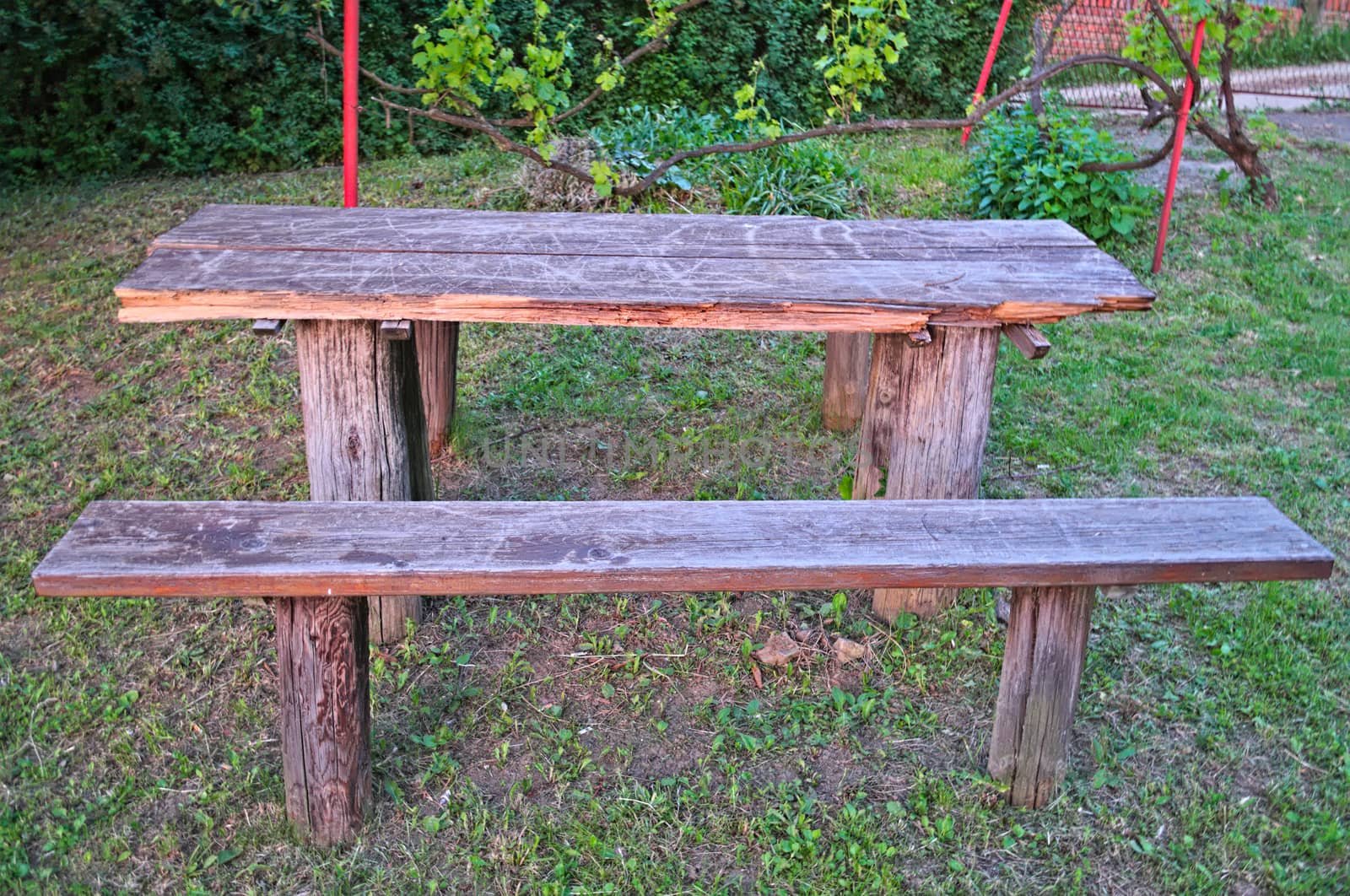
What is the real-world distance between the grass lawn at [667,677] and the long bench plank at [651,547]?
25.5 inches

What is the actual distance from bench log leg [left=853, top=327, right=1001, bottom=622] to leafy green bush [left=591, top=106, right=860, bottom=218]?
2.75 metres

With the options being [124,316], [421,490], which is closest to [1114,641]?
[421,490]

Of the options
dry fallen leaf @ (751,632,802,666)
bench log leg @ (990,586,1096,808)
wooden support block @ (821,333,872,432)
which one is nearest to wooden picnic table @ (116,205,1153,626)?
dry fallen leaf @ (751,632,802,666)

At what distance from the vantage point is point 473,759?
2721 mm

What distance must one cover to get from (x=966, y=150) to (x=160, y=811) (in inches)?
259

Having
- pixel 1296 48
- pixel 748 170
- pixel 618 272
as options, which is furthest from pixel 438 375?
pixel 1296 48

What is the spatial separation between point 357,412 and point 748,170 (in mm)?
3721

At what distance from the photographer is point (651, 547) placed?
228 cm

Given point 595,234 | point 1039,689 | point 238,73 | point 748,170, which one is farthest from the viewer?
point 238,73

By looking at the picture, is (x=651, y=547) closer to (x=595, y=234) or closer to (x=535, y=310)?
(x=535, y=310)

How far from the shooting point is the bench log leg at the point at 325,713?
2324 mm

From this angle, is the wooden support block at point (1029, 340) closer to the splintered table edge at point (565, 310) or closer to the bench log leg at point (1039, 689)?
the splintered table edge at point (565, 310)

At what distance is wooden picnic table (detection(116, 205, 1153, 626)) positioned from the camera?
103 inches

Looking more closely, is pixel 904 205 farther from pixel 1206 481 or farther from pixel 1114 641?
pixel 1114 641
